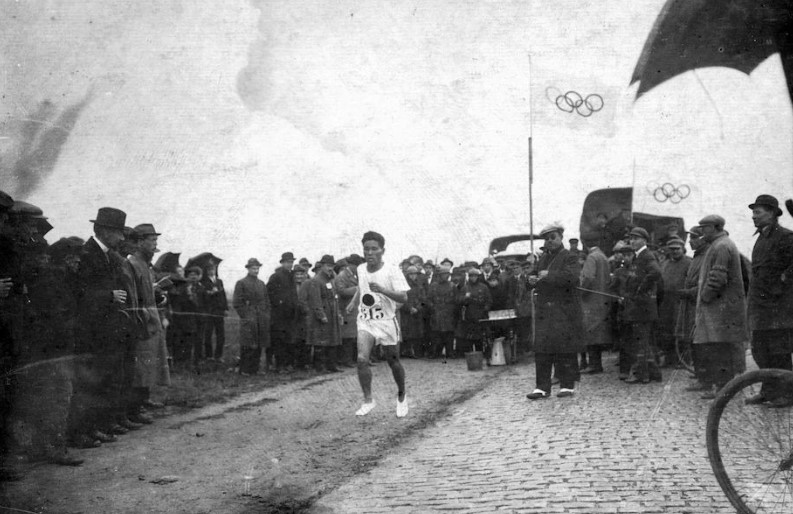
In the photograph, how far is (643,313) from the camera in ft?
31.5

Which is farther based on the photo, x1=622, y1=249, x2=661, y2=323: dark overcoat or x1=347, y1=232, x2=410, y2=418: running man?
x1=622, y1=249, x2=661, y2=323: dark overcoat

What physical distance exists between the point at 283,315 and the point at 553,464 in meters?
8.46

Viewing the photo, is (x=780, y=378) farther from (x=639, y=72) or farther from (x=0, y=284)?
(x=639, y=72)

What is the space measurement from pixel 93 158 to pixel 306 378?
4.66 meters

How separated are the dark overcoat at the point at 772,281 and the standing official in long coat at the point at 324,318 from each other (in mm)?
7510

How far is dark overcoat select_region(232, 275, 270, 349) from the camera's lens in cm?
1222

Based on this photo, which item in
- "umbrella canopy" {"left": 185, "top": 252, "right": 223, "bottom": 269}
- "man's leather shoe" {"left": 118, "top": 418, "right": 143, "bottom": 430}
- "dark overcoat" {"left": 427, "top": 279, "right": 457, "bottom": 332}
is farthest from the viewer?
"dark overcoat" {"left": 427, "top": 279, "right": 457, "bottom": 332}

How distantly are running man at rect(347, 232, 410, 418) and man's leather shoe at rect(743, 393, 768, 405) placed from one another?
4.27 meters

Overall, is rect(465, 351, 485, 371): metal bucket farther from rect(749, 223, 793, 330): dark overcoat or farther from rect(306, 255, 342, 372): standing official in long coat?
rect(749, 223, 793, 330): dark overcoat

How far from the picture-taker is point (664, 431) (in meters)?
6.10

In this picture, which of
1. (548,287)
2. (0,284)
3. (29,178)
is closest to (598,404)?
(548,287)

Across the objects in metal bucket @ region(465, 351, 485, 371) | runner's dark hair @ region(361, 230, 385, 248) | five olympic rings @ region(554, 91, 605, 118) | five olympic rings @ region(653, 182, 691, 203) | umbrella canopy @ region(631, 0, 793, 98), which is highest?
umbrella canopy @ region(631, 0, 793, 98)

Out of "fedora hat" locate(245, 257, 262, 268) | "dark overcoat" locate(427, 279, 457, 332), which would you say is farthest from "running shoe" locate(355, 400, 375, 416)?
"dark overcoat" locate(427, 279, 457, 332)

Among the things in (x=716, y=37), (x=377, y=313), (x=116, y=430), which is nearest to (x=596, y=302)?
(x=377, y=313)
